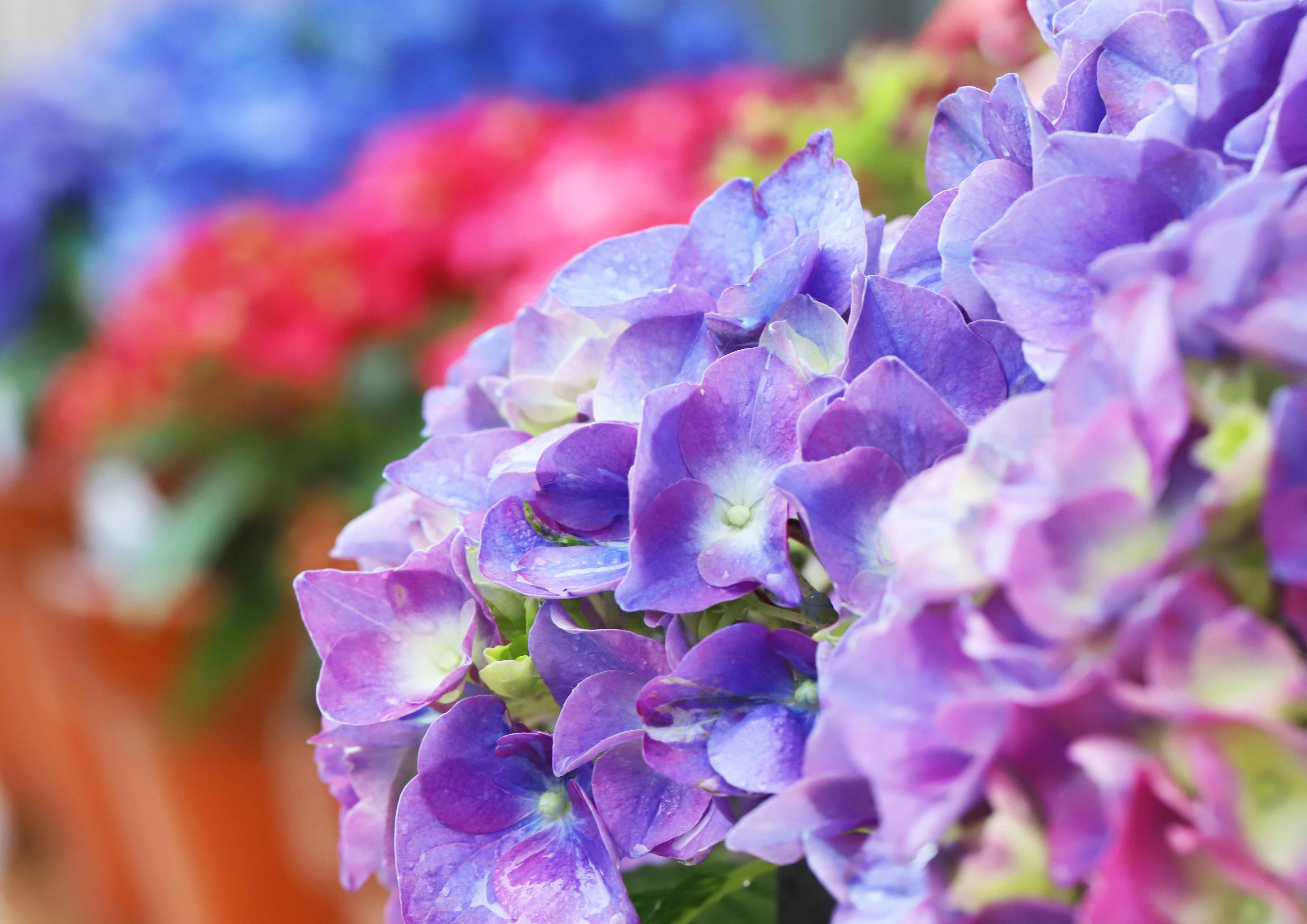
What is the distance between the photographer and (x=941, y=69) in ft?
1.37

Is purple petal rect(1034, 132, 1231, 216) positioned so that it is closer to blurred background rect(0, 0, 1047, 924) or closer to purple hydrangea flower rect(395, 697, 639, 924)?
purple hydrangea flower rect(395, 697, 639, 924)

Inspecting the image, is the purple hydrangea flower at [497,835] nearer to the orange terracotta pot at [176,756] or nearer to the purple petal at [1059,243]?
the purple petal at [1059,243]

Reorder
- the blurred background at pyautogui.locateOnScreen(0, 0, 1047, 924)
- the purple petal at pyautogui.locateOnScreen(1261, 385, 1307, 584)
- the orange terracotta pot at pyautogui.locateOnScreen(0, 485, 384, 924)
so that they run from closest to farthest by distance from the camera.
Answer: the purple petal at pyautogui.locateOnScreen(1261, 385, 1307, 584), the blurred background at pyautogui.locateOnScreen(0, 0, 1047, 924), the orange terracotta pot at pyautogui.locateOnScreen(0, 485, 384, 924)

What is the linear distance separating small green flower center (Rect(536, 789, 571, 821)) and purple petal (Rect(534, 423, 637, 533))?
4cm

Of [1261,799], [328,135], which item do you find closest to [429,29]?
[328,135]

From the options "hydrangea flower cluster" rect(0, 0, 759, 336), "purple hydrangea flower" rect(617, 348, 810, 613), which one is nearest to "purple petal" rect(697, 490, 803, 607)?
"purple hydrangea flower" rect(617, 348, 810, 613)

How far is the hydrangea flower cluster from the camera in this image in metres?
0.84

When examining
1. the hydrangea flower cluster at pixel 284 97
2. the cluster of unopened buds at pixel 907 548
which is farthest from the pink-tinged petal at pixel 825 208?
the hydrangea flower cluster at pixel 284 97

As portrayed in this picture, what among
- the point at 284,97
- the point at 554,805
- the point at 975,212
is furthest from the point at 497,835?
the point at 284,97

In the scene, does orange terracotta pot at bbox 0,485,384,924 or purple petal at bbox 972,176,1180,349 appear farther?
orange terracotta pot at bbox 0,485,384,924

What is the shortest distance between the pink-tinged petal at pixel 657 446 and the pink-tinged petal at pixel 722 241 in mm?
33

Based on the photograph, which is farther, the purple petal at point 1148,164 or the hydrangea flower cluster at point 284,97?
the hydrangea flower cluster at point 284,97

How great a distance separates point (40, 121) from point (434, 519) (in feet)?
2.67

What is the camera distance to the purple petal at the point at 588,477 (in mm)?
173
